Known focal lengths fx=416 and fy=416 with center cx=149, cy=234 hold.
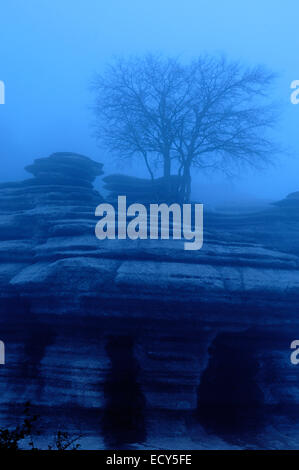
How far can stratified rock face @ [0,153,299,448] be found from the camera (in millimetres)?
10344

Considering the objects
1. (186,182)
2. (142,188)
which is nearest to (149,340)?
(186,182)

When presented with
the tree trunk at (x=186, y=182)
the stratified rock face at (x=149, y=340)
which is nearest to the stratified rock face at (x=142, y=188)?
the tree trunk at (x=186, y=182)

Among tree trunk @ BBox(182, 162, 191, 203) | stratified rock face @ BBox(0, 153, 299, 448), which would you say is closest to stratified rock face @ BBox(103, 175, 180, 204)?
tree trunk @ BBox(182, 162, 191, 203)

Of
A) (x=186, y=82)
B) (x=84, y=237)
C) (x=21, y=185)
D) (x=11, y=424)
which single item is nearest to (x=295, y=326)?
(x=84, y=237)

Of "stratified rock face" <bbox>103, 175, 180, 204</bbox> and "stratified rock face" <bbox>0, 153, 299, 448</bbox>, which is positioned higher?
"stratified rock face" <bbox>103, 175, 180, 204</bbox>

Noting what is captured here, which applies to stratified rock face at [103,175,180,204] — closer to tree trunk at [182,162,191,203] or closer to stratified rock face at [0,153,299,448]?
tree trunk at [182,162,191,203]

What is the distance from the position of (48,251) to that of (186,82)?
1513 centimetres

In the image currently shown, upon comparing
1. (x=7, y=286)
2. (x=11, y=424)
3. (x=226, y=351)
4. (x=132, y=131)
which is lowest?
(x=11, y=424)

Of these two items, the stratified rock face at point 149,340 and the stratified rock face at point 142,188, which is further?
the stratified rock face at point 142,188

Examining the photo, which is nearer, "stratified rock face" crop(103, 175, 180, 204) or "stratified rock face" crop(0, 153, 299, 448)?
"stratified rock face" crop(0, 153, 299, 448)

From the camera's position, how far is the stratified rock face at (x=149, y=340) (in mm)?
10344

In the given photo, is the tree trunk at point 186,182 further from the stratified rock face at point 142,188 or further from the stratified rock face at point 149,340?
the stratified rock face at point 149,340

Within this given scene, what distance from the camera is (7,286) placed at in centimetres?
1198

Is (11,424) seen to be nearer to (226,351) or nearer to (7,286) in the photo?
(7,286)
